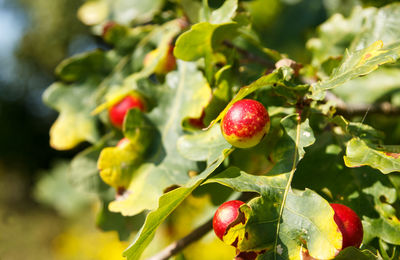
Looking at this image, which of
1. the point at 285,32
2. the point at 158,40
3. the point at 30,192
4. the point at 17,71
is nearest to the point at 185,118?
the point at 158,40

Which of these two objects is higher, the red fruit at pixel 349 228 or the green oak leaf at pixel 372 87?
the red fruit at pixel 349 228

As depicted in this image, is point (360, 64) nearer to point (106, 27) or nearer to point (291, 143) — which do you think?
point (291, 143)

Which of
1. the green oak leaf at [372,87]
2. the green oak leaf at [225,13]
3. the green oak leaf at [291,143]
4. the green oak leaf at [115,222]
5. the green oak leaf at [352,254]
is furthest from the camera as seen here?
the green oak leaf at [372,87]

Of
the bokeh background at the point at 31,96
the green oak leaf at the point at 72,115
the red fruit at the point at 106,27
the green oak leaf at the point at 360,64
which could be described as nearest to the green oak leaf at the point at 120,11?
the red fruit at the point at 106,27

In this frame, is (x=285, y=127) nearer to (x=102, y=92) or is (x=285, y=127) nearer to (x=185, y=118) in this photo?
(x=185, y=118)

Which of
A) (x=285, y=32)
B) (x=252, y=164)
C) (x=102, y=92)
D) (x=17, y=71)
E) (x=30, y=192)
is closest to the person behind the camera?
(x=252, y=164)

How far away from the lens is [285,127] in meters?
0.83

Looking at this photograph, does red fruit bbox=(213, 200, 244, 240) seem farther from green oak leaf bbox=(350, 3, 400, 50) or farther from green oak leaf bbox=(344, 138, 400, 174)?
green oak leaf bbox=(350, 3, 400, 50)

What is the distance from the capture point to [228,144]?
33.1 inches

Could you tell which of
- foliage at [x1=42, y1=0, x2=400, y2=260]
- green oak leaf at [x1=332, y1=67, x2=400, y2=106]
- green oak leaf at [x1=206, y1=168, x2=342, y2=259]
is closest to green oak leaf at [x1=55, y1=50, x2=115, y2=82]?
foliage at [x1=42, y1=0, x2=400, y2=260]

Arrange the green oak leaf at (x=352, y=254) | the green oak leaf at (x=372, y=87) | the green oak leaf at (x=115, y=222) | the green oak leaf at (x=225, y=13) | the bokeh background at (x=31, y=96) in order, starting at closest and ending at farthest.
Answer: the green oak leaf at (x=352, y=254)
the green oak leaf at (x=225, y=13)
the green oak leaf at (x=115, y=222)
the green oak leaf at (x=372, y=87)
the bokeh background at (x=31, y=96)

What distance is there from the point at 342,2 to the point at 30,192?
10.8m

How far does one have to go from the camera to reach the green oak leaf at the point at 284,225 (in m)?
0.68

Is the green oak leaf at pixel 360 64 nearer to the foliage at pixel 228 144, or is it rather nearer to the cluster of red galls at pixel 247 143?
the foliage at pixel 228 144
